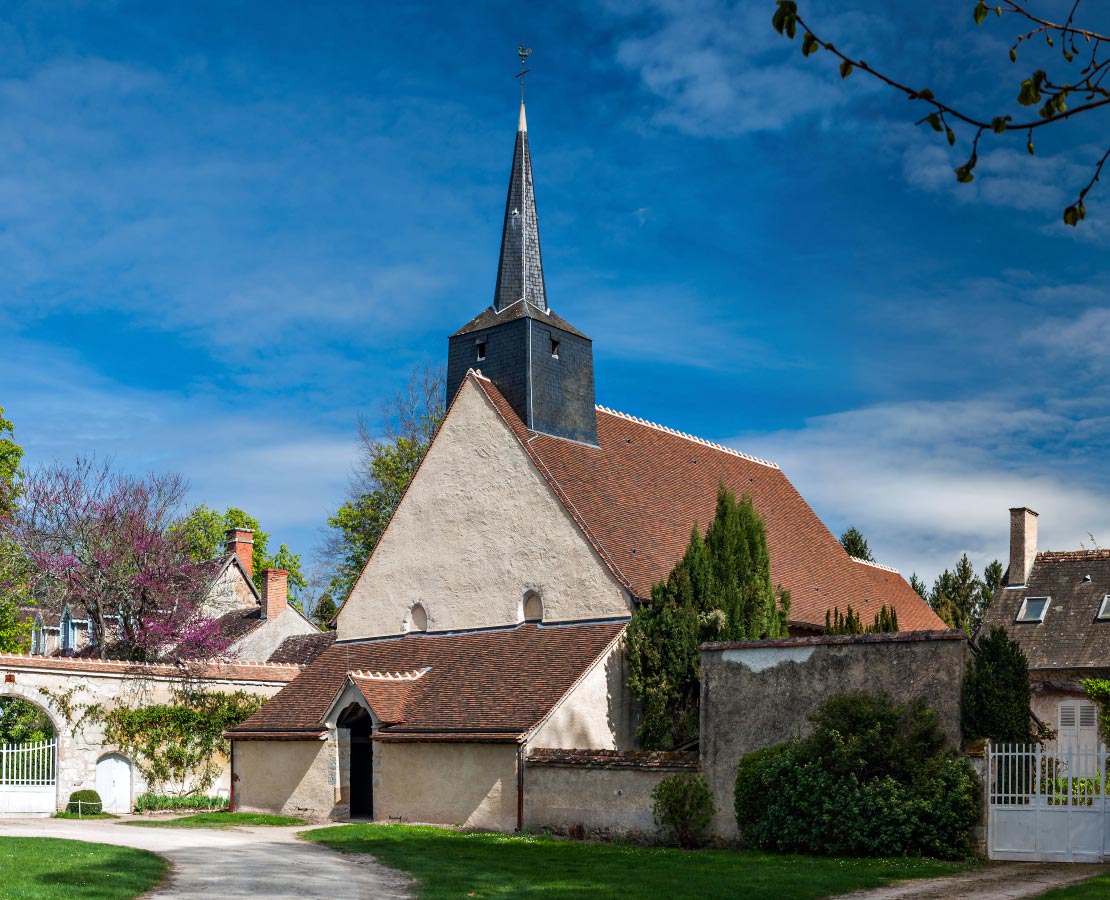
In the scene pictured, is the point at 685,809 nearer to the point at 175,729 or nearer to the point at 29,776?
the point at 175,729

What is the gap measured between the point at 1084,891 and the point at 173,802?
75.0ft

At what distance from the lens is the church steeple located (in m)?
30.4

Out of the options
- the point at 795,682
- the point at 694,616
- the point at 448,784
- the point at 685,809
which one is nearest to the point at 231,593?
→ the point at 448,784

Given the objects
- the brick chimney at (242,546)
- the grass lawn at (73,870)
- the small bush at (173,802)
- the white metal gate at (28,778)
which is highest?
the brick chimney at (242,546)

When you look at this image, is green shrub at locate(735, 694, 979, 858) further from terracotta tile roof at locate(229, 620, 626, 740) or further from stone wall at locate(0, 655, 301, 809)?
stone wall at locate(0, 655, 301, 809)

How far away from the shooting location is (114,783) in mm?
29719

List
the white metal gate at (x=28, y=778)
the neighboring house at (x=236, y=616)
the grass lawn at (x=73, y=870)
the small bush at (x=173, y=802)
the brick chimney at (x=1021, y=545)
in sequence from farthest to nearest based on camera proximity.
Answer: the neighboring house at (x=236, y=616), the brick chimney at (x=1021, y=545), the small bush at (x=173, y=802), the white metal gate at (x=28, y=778), the grass lawn at (x=73, y=870)

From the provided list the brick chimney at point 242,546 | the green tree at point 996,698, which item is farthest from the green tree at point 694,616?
the brick chimney at point 242,546

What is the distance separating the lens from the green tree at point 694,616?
81.0 feet

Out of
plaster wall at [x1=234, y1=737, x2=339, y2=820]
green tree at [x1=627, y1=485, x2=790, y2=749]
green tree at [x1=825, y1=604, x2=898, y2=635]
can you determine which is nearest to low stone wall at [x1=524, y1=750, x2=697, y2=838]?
green tree at [x1=627, y1=485, x2=790, y2=749]

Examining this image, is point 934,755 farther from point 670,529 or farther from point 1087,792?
point 670,529

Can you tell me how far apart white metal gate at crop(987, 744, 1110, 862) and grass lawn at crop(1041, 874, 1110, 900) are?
3017 millimetres

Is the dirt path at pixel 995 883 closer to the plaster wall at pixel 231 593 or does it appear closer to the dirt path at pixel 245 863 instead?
the dirt path at pixel 245 863

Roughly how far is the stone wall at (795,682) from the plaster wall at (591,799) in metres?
1.19
